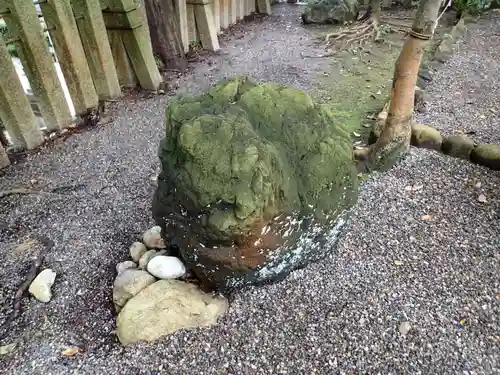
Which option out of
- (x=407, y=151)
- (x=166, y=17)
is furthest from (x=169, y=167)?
(x=166, y=17)

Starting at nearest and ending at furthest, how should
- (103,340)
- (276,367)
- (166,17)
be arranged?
(276,367) → (103,340) → (166,17)

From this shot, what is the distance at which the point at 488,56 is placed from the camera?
4941mm

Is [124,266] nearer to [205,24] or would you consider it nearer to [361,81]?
[361,81]

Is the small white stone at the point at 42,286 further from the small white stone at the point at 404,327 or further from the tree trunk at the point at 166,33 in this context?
the tree trunk at the point at 166,33

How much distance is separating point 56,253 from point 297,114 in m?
1.59

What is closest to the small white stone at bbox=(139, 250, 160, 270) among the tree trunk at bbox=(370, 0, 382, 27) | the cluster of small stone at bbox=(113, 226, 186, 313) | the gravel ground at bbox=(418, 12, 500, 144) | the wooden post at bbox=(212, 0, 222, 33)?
the cluster of small stone at bbox=(113, 226, 186, 313)

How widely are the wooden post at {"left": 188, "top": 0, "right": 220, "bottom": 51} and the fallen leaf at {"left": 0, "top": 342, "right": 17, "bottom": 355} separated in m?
4.63

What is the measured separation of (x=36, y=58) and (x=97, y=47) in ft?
2.22

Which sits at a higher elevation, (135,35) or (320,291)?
(135,35)

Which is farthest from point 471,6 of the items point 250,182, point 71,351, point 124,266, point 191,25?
point 71,351

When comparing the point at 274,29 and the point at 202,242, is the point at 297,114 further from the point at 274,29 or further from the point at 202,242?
the point at 274,29

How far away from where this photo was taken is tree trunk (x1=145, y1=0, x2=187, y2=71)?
4590mm

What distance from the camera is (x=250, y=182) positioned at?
5.47ft

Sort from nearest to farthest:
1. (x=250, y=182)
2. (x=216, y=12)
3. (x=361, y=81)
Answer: (x=250, y=182) → (x=361, y=81) → (x=216, y=12)
